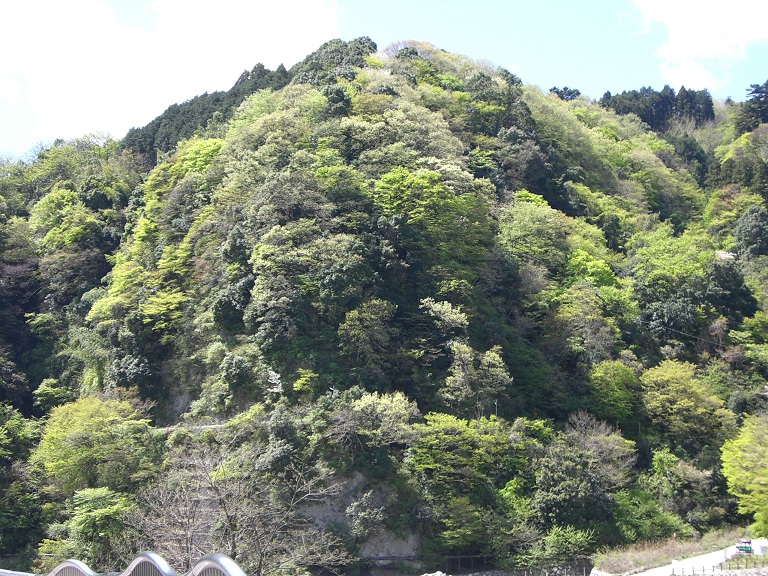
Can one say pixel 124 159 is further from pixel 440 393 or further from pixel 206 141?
pixel 440 393

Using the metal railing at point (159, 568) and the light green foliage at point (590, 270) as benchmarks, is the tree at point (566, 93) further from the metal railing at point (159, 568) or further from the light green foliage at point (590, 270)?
the metal railing at point (159, 568)

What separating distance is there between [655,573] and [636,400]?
11061 millimetres

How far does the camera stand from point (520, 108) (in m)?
54.2

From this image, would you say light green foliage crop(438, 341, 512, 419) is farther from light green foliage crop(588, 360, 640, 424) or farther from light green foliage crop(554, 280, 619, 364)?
light green foliage crop(554, 280, 619, 364)

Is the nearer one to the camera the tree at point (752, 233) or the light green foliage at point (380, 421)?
the light green foliage at point (380, 421)

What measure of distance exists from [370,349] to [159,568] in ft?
70.4

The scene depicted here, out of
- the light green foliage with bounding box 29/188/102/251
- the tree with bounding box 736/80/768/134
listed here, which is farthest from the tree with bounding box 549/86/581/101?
the light green foliage with bounding box 29/188/102/251

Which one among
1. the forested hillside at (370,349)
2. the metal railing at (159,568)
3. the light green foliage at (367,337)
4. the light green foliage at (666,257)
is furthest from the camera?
the light green foliage at (666,257)

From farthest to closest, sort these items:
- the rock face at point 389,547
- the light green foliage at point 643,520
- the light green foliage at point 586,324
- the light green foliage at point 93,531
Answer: the light green foliage at point 586,324, the light green foliage at point 643,520, the rock face at point 389,547, the light green foliage at point 93,531

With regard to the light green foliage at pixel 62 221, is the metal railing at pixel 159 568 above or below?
below

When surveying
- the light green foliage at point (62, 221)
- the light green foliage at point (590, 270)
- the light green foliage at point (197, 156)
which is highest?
the light green foliage at point (197, 156)

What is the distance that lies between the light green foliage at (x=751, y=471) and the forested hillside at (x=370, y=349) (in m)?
0.13

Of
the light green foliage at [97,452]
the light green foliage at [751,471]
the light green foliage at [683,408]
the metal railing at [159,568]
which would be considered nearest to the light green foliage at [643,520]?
the light green foliage at [751,471]

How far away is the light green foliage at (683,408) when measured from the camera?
36.9m
